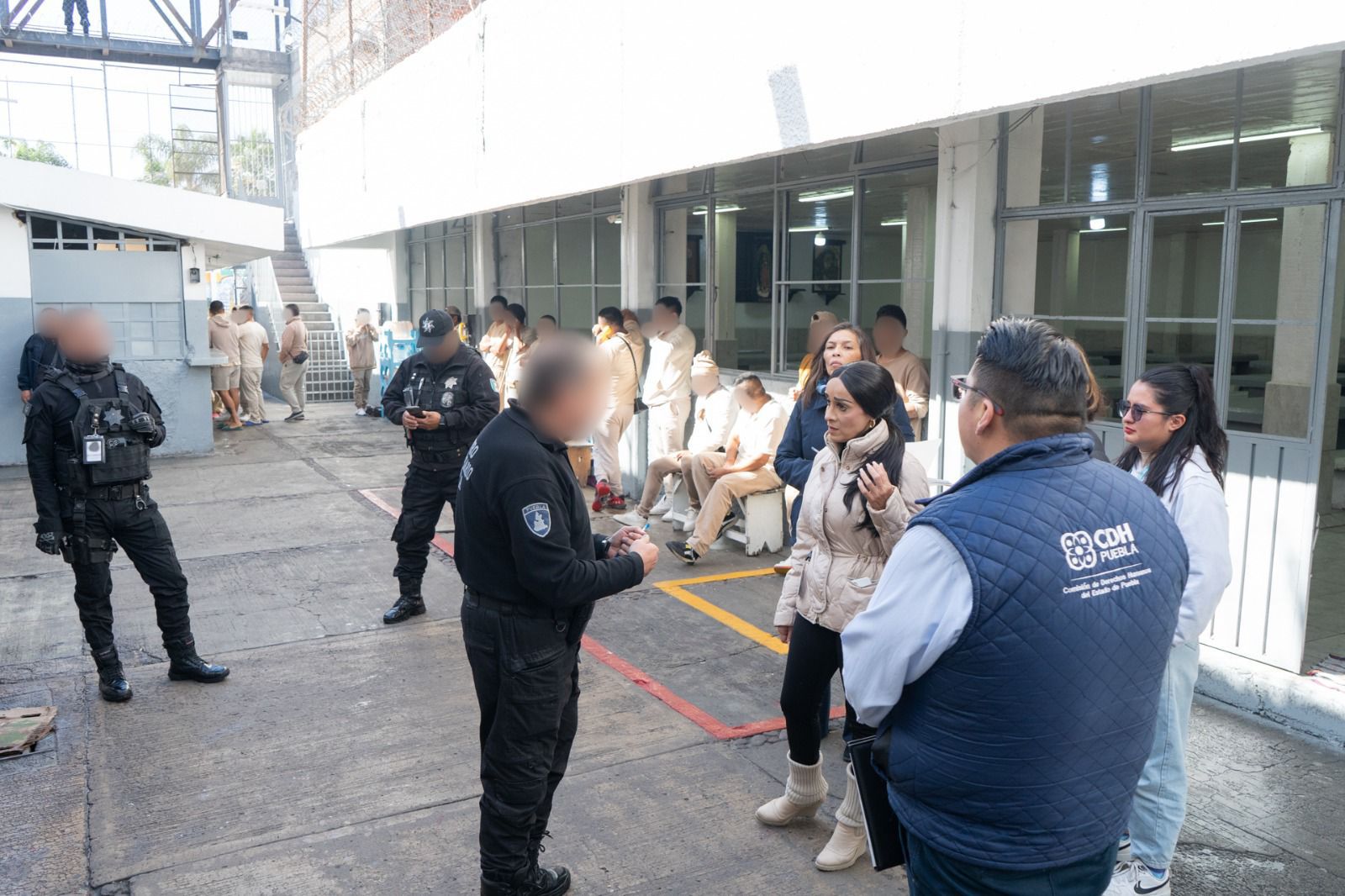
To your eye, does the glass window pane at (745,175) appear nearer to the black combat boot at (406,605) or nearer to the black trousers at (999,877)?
the black combat boot at (406,605)

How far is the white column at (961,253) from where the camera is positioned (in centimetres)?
629

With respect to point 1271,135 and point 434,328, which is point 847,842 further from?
point 1271,135

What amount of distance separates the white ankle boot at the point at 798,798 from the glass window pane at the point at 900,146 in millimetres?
4617

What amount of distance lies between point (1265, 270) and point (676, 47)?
13313 millimetres

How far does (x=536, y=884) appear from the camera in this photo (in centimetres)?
334

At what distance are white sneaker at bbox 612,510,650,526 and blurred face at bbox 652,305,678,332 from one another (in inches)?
66.7

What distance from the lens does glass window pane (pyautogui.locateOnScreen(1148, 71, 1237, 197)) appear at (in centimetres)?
569

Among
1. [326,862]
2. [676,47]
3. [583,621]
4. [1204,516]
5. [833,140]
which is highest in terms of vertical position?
[676,47]

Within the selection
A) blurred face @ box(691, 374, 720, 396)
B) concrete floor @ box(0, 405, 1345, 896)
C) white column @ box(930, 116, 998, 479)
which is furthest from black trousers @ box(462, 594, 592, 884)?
blurred face @ box(691, 374, 720, 396)

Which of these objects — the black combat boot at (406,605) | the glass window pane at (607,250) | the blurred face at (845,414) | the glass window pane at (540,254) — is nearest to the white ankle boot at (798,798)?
the blurred face at (845,414)

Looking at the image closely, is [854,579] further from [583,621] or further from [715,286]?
[715,286]

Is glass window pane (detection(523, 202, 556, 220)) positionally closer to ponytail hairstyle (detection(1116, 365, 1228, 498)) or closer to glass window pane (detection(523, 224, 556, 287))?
glass window pane (detection(523, 224, 556, 287))

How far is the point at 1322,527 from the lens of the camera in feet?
28.9

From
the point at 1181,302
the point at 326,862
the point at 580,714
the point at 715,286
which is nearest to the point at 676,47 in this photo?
the point at 715,286
